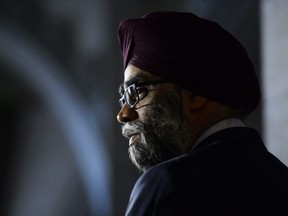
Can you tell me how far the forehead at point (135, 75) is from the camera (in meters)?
1.48

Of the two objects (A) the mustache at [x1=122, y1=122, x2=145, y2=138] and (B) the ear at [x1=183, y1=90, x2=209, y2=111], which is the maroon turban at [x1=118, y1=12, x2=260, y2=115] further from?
(A) the mustache at [x1=122, y1=122, x2=145, y2=138]

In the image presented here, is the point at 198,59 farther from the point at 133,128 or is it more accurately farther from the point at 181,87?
the point at 133,128

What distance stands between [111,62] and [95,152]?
2.71 ft

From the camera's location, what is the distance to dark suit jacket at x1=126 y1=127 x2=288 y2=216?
111 cm

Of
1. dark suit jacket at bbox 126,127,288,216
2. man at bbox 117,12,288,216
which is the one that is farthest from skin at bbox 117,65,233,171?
dark suit jacket at bbox 126,127,288,216

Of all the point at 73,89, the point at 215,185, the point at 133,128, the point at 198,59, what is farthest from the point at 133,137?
the point at 73,89

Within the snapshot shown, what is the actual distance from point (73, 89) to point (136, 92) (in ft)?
14.5

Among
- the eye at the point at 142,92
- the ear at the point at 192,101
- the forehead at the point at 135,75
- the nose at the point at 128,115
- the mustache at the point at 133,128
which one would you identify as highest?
the forehead at the point at 135,75

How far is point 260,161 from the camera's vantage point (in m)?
1.25

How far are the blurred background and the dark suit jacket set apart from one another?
3.89 m

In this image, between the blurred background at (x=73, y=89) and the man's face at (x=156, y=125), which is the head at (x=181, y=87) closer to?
the man's face at (x=156, y=125)

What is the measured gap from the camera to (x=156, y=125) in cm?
146

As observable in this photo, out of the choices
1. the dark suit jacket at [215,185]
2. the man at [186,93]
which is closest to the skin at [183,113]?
the man at [186,93]

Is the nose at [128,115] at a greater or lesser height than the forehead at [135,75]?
lesser
